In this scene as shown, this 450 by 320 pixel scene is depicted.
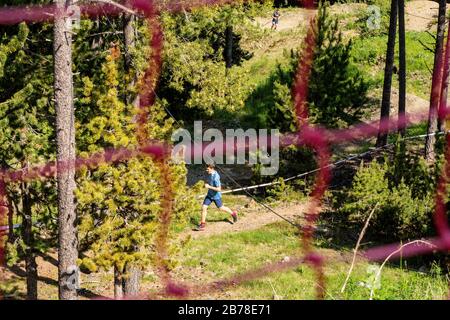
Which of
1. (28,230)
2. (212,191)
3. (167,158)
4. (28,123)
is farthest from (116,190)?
(212,191)

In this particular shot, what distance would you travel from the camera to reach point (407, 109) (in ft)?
84.7

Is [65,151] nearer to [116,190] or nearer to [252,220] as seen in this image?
[116,190]

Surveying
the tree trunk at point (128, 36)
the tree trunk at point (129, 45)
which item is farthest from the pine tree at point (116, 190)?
the tree trunk at point (128, 36)

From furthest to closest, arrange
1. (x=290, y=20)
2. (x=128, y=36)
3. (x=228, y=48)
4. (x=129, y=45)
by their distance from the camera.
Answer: (x=290, y=20) → (x=228, y=48) → (x=128, y=36) → (x=129, y=45)

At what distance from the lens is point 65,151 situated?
8578 mm

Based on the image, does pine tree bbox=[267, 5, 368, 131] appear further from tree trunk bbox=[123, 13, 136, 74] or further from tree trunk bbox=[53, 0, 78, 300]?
tree trunk bbox=[53, 0, 78, 300]

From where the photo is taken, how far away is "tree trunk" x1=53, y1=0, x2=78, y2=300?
27.3 ft

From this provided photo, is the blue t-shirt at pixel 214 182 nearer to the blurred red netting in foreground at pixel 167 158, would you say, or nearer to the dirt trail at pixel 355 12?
the blurred red netting in foreground at pixel 167 158

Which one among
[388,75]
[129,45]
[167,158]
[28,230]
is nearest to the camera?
[167,158]

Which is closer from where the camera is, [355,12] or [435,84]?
[435,84]

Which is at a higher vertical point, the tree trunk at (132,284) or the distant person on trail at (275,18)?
the distant person on trail at (275,18)

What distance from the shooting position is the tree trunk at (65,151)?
27.3 ft
